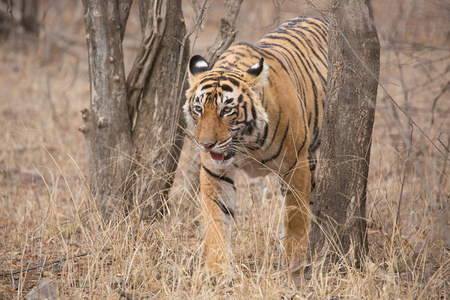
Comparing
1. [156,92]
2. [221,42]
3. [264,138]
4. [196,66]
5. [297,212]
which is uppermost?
[221,42]

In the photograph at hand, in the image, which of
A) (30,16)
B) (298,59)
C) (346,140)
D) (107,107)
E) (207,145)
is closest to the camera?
(346,140)

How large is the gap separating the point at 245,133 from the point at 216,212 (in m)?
0.61

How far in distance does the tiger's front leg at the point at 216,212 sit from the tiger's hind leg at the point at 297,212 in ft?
1.36

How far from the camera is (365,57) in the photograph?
3.12 meters

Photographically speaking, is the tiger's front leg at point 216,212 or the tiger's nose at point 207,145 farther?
the tiger's front leg at point 216,212

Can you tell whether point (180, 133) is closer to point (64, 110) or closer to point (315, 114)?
point (315, 114)

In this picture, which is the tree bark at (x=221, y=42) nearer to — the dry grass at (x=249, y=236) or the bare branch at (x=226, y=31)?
the bare branch at (x=226, y=31)

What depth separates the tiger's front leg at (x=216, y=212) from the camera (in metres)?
3.51

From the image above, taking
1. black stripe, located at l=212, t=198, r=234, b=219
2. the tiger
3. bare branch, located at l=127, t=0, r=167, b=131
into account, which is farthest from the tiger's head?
bare branch, located at l=127, t=0, r=167, b=131

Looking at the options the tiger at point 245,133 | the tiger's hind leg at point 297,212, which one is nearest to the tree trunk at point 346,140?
the tiger at point 245,133

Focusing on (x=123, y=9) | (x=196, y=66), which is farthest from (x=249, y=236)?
(x=123, y=9)

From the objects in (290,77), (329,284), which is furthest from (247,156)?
A: (329,284)

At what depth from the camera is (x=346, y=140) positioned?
127 inches

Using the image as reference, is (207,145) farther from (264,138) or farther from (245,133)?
(264,138)
